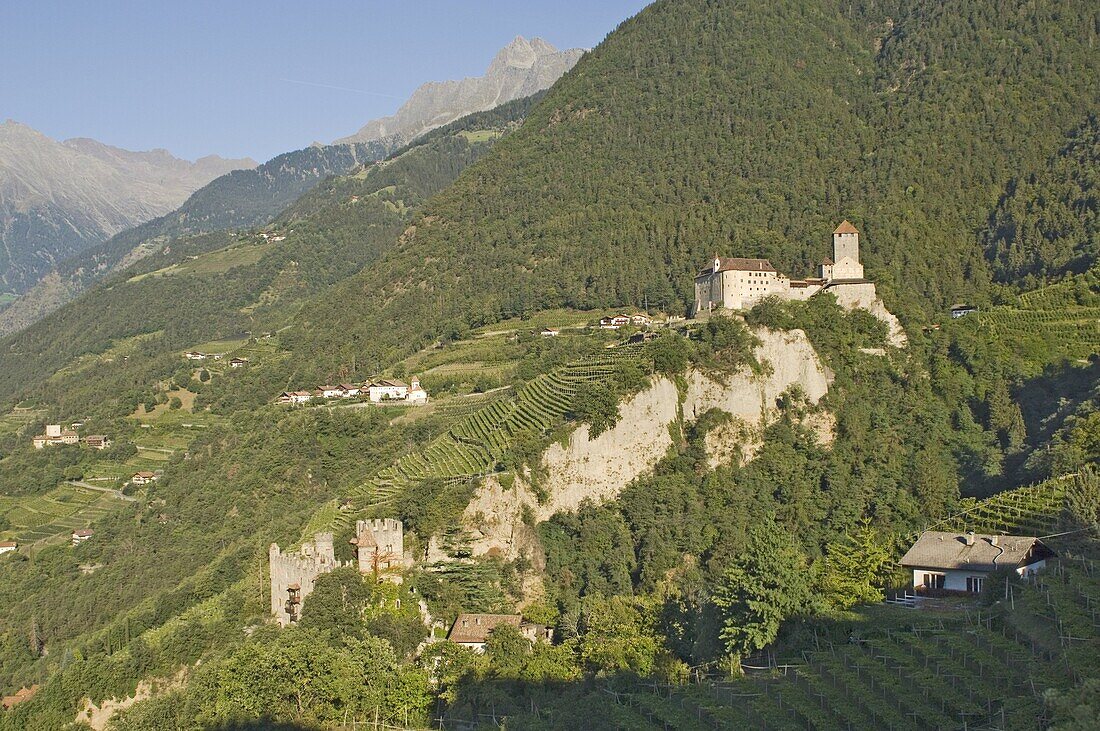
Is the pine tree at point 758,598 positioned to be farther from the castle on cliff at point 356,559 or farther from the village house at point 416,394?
the village house at point 416,394

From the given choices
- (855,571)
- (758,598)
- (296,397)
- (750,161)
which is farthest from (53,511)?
(758,598)

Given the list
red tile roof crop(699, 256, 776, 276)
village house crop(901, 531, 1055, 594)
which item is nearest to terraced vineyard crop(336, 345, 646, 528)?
red tile roof crop(699, 256, 776, 276)

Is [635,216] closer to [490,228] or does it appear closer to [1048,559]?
[490,228]

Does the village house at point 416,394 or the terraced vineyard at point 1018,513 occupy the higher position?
the village house at point 416,394

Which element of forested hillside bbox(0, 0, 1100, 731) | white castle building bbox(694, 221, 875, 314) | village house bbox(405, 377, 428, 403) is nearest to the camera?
forested hillside bbox(0, 0, 1100, 731)

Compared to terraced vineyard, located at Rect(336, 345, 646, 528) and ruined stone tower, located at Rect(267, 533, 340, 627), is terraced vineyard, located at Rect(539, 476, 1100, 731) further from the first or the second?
terraced vineyard, located at Rect(336, 345, 646, 528)

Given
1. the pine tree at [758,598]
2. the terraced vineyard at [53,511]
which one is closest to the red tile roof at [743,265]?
the pine tree at [758,598]

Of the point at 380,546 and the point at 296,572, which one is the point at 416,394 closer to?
the point at 296,572
